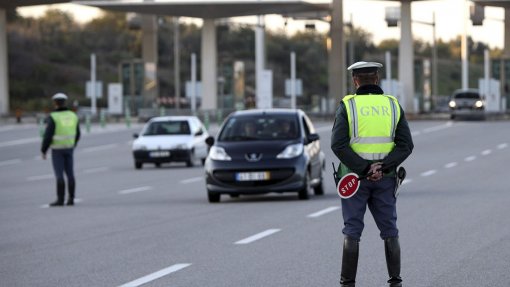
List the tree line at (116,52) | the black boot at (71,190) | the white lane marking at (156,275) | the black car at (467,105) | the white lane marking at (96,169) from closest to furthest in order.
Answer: the white lane marking at (156,275) → the black boot at (71,190) → the white lane marking at (96,169) → the black car at (467,105) → the tree line at (116,52)

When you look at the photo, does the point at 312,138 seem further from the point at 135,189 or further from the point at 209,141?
the point at 135,189

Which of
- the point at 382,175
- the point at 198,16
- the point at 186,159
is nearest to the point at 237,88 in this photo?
the point at 198,16

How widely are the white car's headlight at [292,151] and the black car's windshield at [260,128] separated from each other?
44 cm

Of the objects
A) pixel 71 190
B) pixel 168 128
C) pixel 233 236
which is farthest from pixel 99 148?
pixel 233 236

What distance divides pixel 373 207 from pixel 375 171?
0.31 metres

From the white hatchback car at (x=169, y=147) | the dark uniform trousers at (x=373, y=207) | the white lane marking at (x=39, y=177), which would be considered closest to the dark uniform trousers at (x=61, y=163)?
the white lane marking at (x=39, y=177)

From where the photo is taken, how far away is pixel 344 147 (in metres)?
10.3

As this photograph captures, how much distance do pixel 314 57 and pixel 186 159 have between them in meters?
132

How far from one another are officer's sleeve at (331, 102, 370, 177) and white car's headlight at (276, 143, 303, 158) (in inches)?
520

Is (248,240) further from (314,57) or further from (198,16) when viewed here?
(314,57)

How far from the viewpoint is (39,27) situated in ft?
505

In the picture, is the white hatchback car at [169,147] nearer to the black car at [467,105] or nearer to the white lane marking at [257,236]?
the white lane marking at [257,236]

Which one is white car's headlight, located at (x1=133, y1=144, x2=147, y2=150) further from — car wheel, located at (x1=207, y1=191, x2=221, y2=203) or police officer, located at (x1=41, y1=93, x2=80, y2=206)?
car wheel, located at (x1=207, y1=191, x2=221, y2=203)

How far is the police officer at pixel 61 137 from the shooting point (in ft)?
76.8
